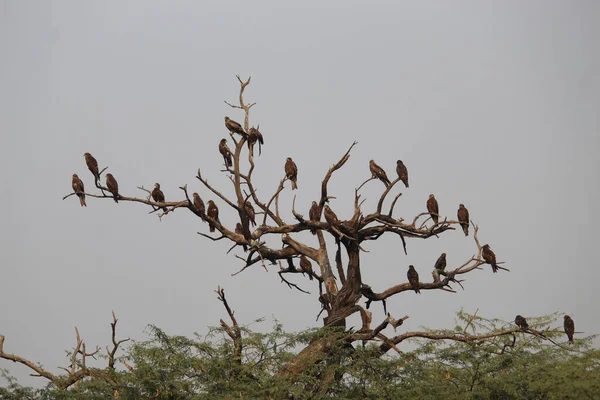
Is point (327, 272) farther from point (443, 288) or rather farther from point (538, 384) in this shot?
point (538, 384)

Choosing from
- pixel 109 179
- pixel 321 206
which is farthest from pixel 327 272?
pixel 109 179

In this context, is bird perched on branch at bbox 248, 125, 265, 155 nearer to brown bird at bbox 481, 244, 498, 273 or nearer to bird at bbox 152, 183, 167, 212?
bird at bbox 152, 183, 167, 212

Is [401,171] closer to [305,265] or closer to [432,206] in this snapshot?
[432,206]

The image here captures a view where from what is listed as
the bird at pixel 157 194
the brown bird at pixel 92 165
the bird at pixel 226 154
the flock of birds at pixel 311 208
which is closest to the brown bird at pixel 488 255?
the flock of birds at pixel 311 208

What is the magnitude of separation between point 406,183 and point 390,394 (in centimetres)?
301

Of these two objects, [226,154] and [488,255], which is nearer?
[488,255]

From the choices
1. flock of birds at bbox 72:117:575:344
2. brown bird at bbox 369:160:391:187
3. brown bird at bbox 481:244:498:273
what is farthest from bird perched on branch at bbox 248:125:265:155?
brown bird at bbox 481:244:498:273

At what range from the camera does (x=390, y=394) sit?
9.77 m

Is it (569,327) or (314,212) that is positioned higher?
(314,212)

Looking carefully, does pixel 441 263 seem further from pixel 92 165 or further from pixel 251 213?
pixel 92 165

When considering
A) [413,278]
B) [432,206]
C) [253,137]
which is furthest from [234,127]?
[413,278]

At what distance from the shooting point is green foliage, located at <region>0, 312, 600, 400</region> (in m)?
9.46

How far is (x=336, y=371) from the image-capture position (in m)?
10.3

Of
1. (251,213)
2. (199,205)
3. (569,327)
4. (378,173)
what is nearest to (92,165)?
(199,205)
